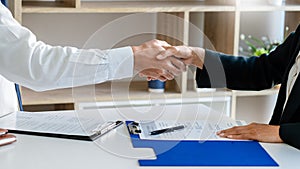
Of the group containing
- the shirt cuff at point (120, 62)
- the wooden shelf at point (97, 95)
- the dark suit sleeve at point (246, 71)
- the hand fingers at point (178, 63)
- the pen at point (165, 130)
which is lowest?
the wooden shelf at point (97, 95)

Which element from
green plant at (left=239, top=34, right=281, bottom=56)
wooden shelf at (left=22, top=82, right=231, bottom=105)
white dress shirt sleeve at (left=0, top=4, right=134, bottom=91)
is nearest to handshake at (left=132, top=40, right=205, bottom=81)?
white dress shirt sleeve at (left=0, top=4, right=134, bottom=91)

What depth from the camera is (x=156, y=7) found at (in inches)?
114

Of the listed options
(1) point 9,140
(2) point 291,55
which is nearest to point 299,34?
(2) point 291,55

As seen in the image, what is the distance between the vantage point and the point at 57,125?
1829 millimetres

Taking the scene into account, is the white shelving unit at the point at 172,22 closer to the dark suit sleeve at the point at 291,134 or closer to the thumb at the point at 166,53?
the thumb at the point at 166,53

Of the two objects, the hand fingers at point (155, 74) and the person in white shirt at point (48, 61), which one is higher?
the person in white shirt at point (48, 61)

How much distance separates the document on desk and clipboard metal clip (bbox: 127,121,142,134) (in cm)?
1

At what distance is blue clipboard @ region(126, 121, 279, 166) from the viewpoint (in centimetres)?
152

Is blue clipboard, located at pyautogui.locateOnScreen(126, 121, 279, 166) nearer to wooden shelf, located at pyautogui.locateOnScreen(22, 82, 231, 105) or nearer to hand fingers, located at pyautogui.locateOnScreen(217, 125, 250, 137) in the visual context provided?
hand fingers, located at pyautogui.locateOnScreen(217, 125, 250, 137)

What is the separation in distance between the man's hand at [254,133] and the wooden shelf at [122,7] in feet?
4.09

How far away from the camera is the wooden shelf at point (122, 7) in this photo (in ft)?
A: 9.11

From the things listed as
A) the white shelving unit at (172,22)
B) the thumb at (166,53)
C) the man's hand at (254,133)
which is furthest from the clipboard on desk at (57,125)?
the white shelving unit at (172,22)

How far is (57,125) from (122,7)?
117cm

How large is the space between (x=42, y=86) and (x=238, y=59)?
931 mm
